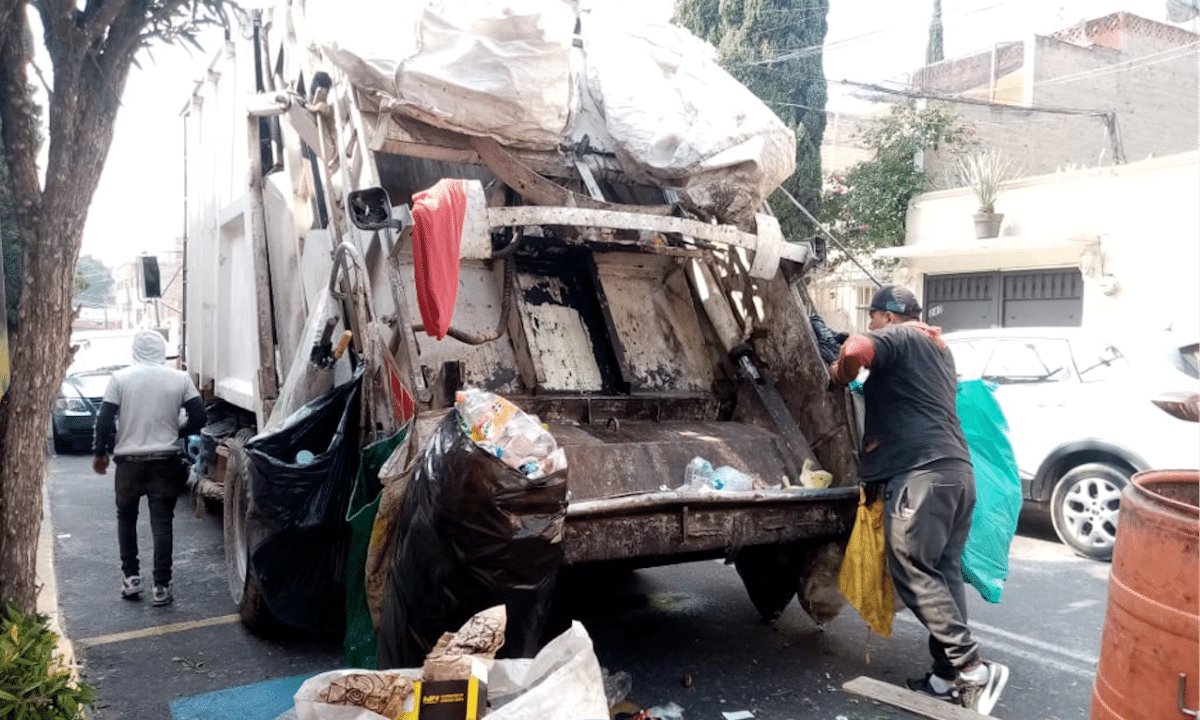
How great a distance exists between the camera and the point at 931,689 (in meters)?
3.58

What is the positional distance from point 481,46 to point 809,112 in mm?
9599

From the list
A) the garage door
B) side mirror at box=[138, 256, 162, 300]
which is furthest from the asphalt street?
the garage door

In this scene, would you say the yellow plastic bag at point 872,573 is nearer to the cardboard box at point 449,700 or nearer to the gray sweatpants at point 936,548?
the gray sweatpants at point 936,548

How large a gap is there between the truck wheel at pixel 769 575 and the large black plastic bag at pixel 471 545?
1.63 meters

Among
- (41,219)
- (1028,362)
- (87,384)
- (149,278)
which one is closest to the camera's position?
(41,219)

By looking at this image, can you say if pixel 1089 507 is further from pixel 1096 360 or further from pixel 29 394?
pixel 29 394

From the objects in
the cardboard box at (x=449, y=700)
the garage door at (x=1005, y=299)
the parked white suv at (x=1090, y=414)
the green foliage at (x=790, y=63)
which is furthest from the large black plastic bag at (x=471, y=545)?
the green foliage at (x=790, y=63)

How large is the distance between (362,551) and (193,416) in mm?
2138

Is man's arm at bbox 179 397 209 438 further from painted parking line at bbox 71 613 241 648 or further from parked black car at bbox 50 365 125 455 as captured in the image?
parked black car at bbox 50 365 125 455

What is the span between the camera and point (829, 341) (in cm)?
442

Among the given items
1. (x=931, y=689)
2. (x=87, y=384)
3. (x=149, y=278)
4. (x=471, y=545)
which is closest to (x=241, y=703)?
(x=471, y=545)

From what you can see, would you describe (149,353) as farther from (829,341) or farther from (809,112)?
(809,112)

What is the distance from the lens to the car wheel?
590 centimetres

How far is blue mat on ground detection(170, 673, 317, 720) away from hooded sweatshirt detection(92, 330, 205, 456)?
1.77 meters
